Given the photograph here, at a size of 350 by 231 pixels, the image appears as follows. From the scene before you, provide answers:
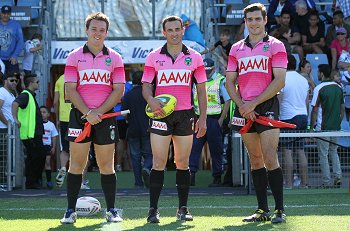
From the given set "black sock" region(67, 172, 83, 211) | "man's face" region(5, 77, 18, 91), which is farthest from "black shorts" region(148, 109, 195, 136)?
"man's face" region(5, 77, 18, 91)

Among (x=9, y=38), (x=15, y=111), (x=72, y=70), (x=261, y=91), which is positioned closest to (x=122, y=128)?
(x=9, y=38)

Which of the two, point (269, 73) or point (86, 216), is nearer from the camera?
point (269, 73)

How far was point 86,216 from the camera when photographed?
10.2m

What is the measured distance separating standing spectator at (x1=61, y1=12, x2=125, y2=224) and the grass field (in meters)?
0.46

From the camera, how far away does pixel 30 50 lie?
62.7ft

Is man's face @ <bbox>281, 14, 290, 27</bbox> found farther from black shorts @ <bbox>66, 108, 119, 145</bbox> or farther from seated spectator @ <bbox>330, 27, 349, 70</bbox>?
black shorts @ <bbox>66, 108, 119, 145</bbox>

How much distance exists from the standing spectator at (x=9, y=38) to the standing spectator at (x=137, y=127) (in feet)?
13.3

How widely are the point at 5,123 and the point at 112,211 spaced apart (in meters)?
6.31

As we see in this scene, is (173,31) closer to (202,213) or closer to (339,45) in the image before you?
(202,213)

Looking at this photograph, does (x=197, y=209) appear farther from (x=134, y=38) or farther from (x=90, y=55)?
(x=134, y=38)

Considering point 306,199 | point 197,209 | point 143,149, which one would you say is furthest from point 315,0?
point 197,209

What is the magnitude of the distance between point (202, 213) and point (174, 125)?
154 cm

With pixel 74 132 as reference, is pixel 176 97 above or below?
above

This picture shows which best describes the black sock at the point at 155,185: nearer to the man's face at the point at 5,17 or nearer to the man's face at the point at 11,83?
the man's face at the point at 11,83
